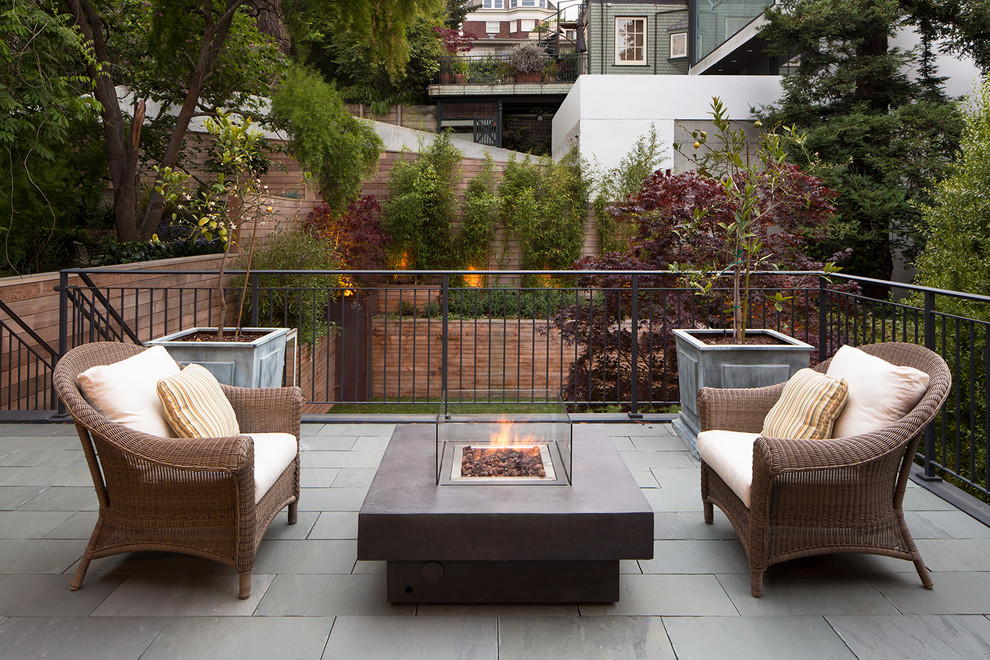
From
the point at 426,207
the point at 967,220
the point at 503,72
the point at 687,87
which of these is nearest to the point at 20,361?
the point at 426,207

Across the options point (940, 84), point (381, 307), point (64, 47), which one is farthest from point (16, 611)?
point (940, 84)

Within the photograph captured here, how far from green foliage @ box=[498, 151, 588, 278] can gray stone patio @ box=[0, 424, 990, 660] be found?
31.7ft

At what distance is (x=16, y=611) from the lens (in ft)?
7.60

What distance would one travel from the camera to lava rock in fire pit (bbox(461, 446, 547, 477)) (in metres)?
2.51

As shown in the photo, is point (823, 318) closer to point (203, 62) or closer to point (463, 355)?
point (463, 355)

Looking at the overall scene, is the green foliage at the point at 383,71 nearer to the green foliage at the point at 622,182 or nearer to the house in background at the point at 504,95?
the house in background at the point at 504,95

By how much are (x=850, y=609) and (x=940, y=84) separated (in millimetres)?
12077

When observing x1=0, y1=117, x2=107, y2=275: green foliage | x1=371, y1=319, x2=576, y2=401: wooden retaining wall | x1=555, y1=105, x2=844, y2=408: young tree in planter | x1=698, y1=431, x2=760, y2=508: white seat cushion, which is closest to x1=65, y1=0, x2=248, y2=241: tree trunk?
x1=0, y1=117, x2=107, y2=275: green foliage

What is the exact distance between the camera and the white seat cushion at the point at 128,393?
2.46 meters

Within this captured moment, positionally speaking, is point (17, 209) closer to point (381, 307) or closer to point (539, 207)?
point (381, 307)

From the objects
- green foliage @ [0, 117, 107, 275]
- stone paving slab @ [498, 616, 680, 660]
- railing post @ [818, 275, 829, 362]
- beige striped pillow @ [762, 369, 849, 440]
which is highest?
green foliage @ [0, 117, 107, 275]

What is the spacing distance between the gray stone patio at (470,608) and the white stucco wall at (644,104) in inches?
418

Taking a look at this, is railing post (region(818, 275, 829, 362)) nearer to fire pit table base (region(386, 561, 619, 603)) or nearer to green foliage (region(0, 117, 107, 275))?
fire pit table base (region(386, 561, 619, 603))

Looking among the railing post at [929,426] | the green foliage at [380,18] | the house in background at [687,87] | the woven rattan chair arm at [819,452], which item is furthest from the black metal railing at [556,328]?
the green foliage at [380,18]
